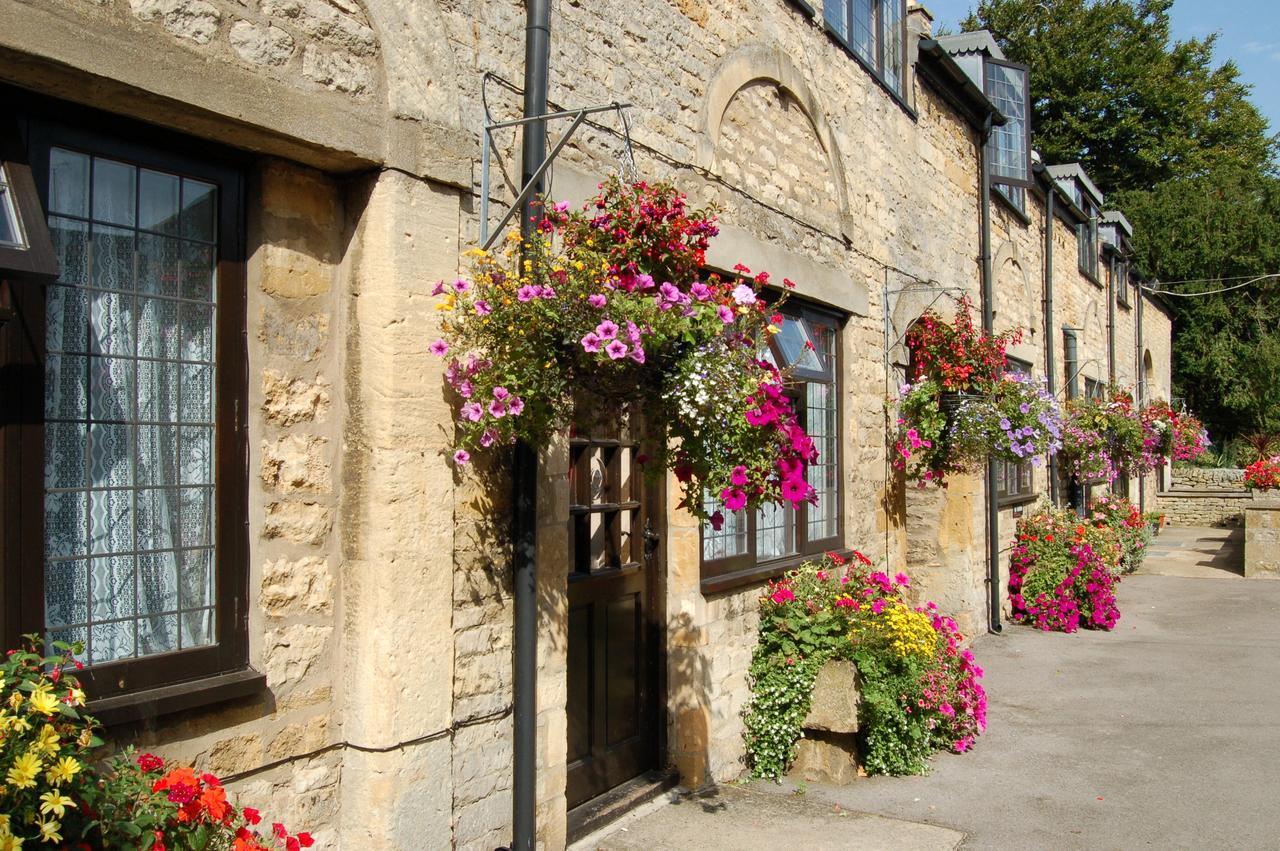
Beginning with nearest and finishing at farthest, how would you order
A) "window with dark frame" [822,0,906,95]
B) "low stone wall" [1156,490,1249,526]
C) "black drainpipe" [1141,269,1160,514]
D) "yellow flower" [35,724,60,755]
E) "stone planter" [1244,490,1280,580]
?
"yellow flower" [35,724,60,755] → "window with dark frame" [822,0,906,95] → "stone planter" [1244,490,1280,580] → "black drainpipe" [1141,269,1160,514] → "low stone wall" [1156,490,1249,526]

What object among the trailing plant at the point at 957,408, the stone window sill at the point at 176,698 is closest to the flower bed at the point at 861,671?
the trailing plant at the point at 957,408

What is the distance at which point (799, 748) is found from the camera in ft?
19.3

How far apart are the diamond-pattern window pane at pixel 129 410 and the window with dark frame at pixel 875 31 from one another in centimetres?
550

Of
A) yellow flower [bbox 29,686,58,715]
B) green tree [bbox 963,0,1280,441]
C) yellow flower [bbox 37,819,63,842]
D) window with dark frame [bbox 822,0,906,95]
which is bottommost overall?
yellow flower [bbox 37,819,63,842]

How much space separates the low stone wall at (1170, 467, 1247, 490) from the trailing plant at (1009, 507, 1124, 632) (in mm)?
17375

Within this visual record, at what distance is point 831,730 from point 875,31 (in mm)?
5773

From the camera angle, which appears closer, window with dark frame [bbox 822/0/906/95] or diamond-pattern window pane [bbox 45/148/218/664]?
diamond-pattern window pane [bbox 45/148/218/664]

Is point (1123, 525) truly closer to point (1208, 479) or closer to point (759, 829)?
point (759, 829)

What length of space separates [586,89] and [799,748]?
3.78 metres

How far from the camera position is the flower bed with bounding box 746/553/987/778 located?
581cm

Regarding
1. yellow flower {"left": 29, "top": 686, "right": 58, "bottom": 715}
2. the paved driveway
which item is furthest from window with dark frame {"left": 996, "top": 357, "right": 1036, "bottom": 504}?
yellow flower {"left": 29, "top": 686, "right": 58, "bottom": 715}

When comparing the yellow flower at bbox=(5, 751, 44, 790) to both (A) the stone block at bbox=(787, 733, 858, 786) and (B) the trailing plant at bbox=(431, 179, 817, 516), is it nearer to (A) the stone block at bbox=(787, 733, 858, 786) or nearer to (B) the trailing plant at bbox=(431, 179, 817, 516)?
(B) the trailing plant at bbox=(431, 179, 817, 516)

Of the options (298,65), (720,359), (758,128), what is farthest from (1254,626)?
(298,65)

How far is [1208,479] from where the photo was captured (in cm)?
2638
